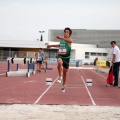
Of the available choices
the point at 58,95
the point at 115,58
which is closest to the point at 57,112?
the point at 58,95

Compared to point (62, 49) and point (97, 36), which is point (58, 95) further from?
point (97, 36)

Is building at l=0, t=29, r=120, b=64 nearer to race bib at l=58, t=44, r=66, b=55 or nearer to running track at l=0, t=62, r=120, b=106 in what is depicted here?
running track at l=0, t=62, r=120, b=106

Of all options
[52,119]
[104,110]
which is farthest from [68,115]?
[104,110]

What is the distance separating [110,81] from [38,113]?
22.8 ft

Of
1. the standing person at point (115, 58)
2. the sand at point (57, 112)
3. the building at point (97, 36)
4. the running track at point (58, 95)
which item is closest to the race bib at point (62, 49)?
the running track at point (58, 95)

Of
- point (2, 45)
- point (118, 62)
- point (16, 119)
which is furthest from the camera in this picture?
point (2, 45)

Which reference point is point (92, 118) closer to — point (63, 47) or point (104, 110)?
point (104, 110)

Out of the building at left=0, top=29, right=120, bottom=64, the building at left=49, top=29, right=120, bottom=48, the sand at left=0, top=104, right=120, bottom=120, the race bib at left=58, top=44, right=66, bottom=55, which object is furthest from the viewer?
the building at left=49, top=29, right=120, bottom=48

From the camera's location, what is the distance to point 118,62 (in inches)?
499

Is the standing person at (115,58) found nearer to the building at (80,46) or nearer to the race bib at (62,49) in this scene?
the race bib at (62,49)

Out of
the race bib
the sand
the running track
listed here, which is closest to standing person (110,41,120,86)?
the running track

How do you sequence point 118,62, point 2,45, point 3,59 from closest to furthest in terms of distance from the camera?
point 118,62 < point 3,59 < point 2,45

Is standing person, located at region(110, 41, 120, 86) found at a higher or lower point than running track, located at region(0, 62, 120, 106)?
higher

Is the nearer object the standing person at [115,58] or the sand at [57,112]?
the sand at [57,112]
